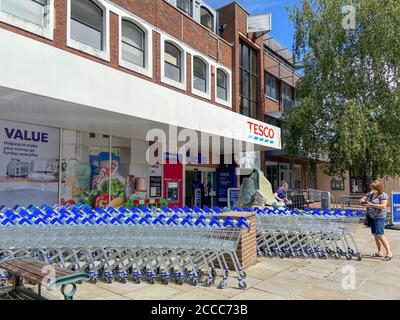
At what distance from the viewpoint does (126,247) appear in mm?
5273

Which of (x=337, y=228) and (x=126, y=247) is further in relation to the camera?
(x=337, y=228)

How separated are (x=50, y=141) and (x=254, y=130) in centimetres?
646

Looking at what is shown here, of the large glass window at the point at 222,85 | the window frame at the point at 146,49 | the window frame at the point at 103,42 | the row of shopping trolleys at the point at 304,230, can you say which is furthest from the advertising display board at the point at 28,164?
the large glass window at the point at 222,85

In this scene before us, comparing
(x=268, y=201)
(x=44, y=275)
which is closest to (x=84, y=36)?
(x=268, y=201)

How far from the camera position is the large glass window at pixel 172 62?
42.0ft

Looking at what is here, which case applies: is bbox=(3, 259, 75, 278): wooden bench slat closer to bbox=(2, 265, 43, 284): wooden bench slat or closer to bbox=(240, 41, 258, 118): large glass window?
bbox=(2, 265, 43, 284): wooden bench slat

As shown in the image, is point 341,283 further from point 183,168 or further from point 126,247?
point 183,168

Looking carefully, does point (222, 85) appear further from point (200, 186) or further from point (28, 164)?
point (28, 164)

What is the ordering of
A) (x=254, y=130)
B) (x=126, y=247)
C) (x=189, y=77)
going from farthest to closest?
1. (x=189, y=77)
2. (x=254, y=130)
3. (x=126, y=247)

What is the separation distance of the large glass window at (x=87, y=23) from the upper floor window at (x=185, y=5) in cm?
515

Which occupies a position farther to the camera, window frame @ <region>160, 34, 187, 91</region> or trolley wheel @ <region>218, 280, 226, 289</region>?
window frame @ <region>160, 34, 187, 91</region>

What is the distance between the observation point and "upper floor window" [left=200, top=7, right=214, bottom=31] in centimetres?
1667

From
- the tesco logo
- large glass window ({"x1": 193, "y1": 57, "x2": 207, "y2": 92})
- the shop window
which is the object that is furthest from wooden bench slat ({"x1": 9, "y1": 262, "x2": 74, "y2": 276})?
large glass window ({"x1": 193, "y1": 57, "x2": 207, "y2": 92})

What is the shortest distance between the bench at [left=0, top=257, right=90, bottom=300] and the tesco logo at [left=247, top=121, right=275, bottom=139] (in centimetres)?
844
